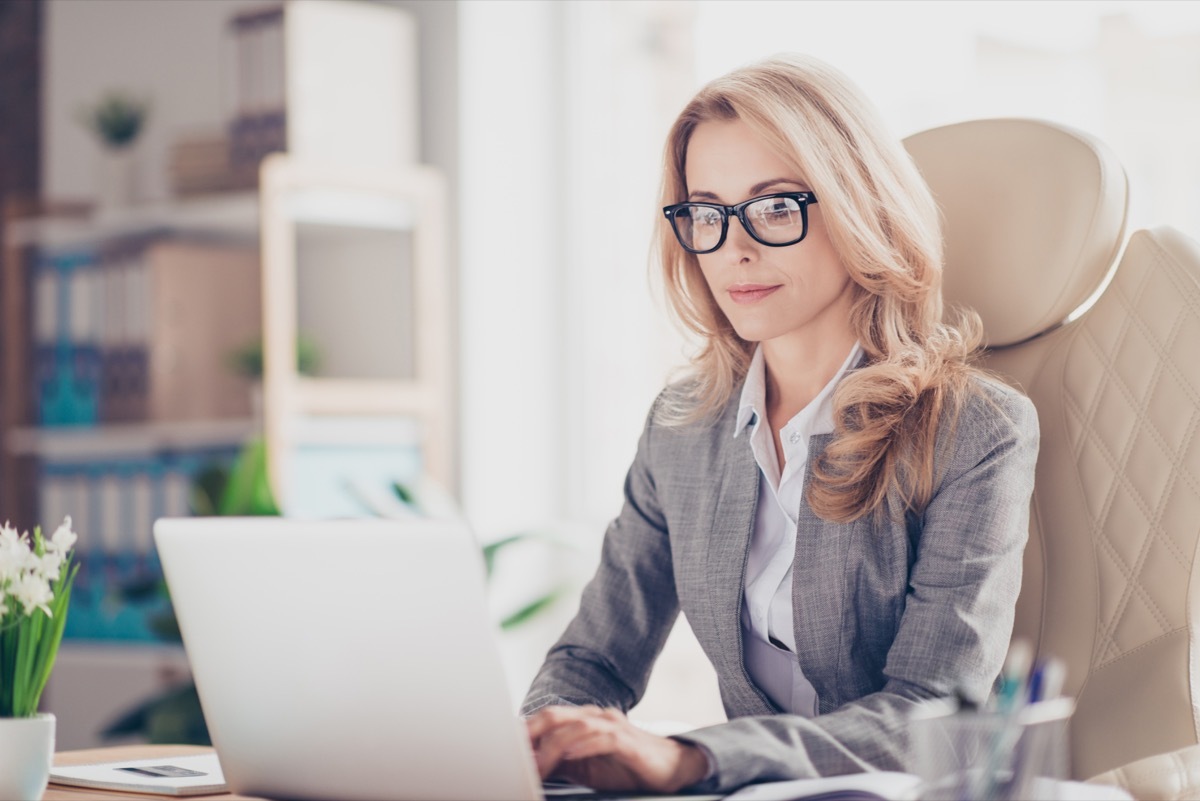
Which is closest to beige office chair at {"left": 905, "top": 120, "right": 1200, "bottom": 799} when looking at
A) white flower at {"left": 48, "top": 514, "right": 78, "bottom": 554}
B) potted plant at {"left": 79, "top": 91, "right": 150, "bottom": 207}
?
white flower at {"left": 48, "top": 514, "right": 78, "bottom": 554}

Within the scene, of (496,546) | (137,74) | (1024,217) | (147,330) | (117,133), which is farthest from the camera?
(137,74)

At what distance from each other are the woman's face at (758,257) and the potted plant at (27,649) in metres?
0.66

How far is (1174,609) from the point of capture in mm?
1286

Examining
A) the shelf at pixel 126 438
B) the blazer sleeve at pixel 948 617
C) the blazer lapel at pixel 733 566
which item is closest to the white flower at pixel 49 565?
the blazer sleeve at pixel 948 617

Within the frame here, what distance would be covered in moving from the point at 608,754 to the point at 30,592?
0.46 m

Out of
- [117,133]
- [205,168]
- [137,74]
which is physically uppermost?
[137,74]

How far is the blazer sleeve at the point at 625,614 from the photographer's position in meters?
1.42

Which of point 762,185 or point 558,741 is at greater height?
point 762,185

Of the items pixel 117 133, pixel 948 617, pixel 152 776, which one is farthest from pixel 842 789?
pixel 117 133

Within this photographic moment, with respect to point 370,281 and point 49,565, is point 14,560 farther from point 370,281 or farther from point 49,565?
point 370,281

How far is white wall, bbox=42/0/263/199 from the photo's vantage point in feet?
11.7

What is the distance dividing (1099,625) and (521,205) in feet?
7.06

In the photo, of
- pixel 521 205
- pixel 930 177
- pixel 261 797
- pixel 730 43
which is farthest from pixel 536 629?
pixel 261 797

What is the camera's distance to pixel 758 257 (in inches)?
53.5
